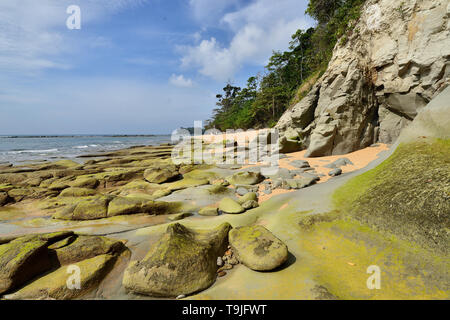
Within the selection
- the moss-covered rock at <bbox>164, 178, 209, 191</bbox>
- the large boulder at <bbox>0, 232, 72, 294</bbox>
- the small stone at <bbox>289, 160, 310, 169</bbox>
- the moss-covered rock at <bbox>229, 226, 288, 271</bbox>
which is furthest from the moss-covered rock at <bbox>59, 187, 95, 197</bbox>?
the small stone at <bbox>289, 160, 310, 169</bbox>

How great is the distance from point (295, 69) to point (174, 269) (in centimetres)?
3968

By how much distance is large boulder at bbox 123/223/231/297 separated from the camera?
9.21 ft

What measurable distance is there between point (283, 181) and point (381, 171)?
11.4 ft

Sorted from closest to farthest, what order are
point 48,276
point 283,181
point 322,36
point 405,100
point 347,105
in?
point 48,276, point 283,181, point 405,100, point 347,105, point 322,36

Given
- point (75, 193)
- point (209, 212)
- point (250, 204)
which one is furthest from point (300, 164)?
point (75, 193)

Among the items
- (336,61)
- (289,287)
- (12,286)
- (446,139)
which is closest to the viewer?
(289,287)

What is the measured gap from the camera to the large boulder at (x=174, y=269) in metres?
2.81

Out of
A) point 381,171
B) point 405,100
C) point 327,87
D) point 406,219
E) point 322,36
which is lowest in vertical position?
point 406,219

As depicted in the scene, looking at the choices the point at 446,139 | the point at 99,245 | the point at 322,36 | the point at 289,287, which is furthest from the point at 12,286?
the point at 322,36

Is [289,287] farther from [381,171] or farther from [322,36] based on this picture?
[322,36]

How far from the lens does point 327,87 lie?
13.1m

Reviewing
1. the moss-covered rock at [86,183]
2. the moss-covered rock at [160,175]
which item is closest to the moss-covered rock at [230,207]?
the moss-covered rock at [160,175]

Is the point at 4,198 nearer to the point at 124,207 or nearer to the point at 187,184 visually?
the point at 124,207

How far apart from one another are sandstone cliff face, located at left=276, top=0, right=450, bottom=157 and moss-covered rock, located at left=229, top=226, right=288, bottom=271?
A: 32.1 feet
